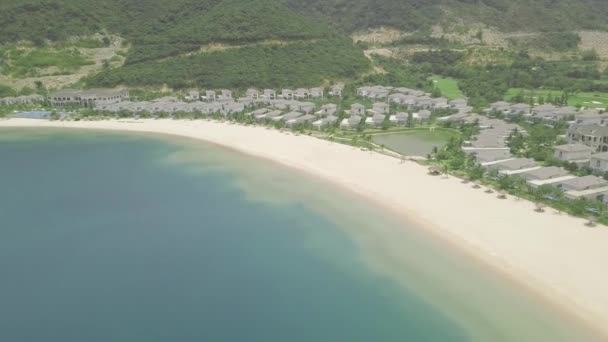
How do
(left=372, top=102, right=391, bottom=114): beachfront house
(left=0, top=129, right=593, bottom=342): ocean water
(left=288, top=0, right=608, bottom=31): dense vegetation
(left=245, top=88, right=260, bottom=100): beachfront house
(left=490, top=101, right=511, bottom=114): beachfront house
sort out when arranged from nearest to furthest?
(left=0, top=129, right=593, bottom=342): ocean water → (left=490, top=101, right=511, bottom=114): beachfront house → (left=372, top=102, right=391, bottom=114): beachfront house → (left=245, top=88, right=260, bottom=100): beachfront house → (left=288, top=0, right=608, bottom=31): dense vegetation

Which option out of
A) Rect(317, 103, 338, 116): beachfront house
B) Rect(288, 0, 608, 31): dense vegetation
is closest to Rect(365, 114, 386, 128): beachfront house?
Rect(317, 103, 338, 116): beachfront house

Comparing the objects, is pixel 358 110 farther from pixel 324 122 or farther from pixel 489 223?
pixel 489 223

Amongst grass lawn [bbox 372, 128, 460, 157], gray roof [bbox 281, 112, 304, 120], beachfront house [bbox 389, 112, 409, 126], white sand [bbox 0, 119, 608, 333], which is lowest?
white sand [bbox 0, 119, 608, 333]

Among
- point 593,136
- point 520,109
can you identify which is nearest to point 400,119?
point 520,109

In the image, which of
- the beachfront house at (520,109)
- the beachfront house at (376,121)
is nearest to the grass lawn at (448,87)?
the beachfront house at (520,109)

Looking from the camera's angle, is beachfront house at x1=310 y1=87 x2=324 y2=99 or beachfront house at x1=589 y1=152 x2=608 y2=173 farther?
beachfront house at x1=310 y1=87 x2=324 y2=99

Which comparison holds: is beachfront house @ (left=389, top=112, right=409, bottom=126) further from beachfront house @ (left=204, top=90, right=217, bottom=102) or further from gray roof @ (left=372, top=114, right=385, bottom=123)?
beachfront house @ (left=204, top=90, right=217, bottom=102)

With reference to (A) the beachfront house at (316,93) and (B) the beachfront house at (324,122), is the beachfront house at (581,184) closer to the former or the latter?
(B) the beachfront house at (324,122)

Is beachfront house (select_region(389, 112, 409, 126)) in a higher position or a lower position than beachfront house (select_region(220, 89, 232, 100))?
lower

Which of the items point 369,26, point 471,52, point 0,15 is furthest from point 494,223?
point 369,26
